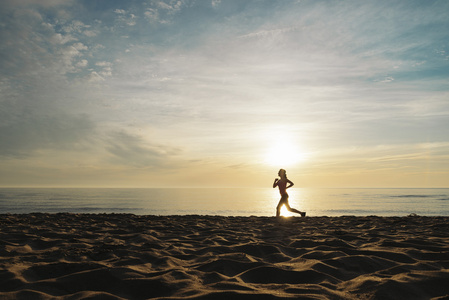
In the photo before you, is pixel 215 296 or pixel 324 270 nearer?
pixel 215 296

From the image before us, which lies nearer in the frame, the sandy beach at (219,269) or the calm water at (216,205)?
the sandy beach at (219,269)

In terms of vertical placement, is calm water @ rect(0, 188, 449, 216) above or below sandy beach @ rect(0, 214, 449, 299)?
below

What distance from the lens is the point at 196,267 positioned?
3.86m

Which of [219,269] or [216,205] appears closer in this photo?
[219,269]

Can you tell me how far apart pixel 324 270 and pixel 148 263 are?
97.9 inches

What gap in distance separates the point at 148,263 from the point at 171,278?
98cm

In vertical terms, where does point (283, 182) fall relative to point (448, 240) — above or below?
above

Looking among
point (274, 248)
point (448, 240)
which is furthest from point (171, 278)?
point (448, 240)

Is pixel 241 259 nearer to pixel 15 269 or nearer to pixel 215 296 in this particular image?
pixel 215 296

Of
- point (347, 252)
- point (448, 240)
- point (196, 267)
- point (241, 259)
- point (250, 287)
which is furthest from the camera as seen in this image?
point (448, 240)

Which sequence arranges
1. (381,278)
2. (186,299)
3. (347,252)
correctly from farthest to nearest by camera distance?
(347,252)
(381,278)
(186,299)

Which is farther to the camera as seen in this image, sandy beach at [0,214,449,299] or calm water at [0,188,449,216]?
calm water at [0,188,449,216]

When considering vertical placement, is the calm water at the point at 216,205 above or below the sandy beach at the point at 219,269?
below

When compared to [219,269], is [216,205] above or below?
below
